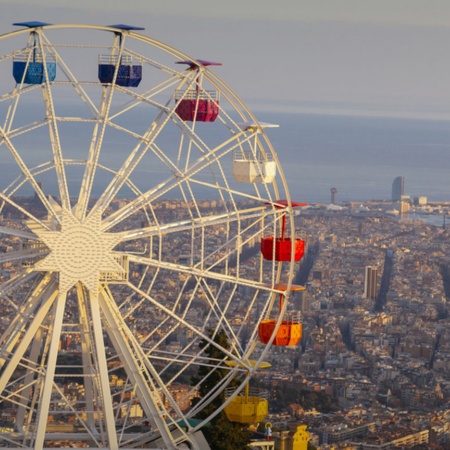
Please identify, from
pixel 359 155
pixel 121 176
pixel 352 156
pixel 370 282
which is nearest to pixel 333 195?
pixel 370 282

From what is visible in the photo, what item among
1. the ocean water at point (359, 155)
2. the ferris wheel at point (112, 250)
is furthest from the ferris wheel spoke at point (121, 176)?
the ocean water at point (359, 155)

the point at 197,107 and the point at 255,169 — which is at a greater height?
the point at 197,107

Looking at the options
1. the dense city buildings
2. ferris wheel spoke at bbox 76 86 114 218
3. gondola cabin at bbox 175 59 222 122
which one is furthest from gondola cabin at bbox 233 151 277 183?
the dense city buildings

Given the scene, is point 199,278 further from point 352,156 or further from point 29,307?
point 352,156

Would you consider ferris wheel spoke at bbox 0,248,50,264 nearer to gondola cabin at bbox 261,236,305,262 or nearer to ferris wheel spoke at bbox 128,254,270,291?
ferris wheel spoke at bbox 128,254,270,291

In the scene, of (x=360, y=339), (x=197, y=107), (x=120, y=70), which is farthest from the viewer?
(x=360, y=339)

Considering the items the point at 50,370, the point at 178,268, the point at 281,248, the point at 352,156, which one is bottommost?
the point at 50,370

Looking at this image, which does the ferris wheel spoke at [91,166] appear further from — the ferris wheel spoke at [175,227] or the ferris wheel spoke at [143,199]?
the ferris wheel spoke at [175,227]
